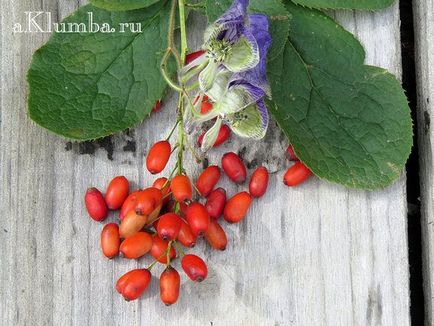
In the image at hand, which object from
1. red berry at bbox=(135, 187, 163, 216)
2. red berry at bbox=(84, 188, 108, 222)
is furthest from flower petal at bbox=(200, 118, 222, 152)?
red berry at bbox=(84, 188, 108, 222)

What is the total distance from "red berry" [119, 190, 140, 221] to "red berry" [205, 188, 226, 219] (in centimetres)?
15

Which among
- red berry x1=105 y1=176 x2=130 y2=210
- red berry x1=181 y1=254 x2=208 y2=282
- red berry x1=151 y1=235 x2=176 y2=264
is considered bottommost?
red berry x1=181 y1=254 x2=208 y2=282

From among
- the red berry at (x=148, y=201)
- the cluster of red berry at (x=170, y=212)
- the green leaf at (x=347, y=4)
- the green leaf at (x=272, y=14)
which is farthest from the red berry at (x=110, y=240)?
the green leaf at (x=347, y=4)

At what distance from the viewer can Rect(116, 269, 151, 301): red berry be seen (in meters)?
1.51

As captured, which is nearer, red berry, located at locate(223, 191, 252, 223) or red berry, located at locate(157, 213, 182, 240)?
red berry, located at locate(157, 213, 182, 240)

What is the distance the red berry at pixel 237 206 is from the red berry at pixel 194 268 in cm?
12

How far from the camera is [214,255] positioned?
1.61 m

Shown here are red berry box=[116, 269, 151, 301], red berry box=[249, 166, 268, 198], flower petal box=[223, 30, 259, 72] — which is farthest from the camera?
red berry box=[249, 166, 268, 198]

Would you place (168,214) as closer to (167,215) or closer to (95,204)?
(167,215)

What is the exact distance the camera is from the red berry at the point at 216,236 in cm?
156

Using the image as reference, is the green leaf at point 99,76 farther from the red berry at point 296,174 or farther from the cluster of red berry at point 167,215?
the red berry at point 296,174

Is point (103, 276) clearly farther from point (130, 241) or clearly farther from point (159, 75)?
point (159, 75)

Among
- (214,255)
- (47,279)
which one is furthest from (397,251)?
(47,279)

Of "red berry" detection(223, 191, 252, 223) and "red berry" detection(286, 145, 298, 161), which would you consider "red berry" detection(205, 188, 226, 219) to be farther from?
"red berry" detection(286, 145, 298, 161)
